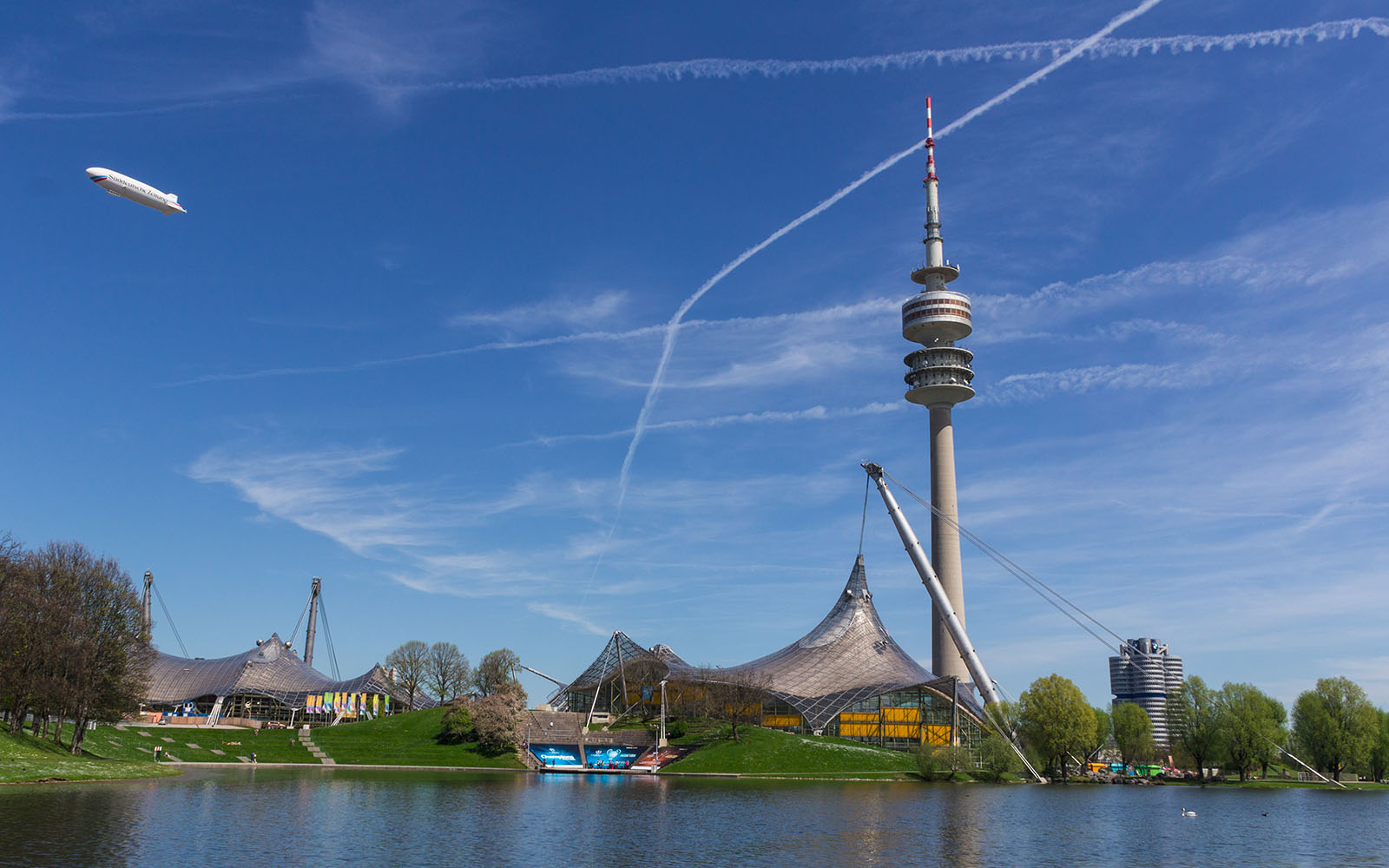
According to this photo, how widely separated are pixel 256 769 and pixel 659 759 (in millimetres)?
37461

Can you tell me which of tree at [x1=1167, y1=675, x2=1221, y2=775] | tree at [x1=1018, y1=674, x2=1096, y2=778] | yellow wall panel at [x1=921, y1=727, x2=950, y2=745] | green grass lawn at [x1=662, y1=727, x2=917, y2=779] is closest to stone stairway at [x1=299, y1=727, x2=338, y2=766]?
green grass lawn at [x1=662, y1=727, x2=917, y2=779]

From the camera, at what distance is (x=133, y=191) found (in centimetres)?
6681

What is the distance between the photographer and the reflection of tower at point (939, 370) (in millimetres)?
140750

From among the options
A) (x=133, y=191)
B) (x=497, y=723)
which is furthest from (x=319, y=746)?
(x=133, y=191)

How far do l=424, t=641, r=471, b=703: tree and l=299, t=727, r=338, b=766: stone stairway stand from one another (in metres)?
36.2

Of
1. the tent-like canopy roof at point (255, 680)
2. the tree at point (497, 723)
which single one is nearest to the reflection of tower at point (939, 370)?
the tree at point (497, 723)

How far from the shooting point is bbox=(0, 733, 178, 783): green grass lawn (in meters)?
54.6

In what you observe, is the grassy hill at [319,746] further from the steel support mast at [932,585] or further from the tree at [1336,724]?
the tree at [1336,724]

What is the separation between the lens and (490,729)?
323ft

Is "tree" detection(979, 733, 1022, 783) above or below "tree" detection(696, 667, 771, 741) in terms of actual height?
below

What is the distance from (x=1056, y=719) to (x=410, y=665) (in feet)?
298

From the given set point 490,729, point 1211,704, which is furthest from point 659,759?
point 1211,704

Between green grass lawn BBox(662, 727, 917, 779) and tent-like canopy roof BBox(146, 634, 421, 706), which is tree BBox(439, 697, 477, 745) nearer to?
green grass lawn BBox(662, 727, 917, 779)

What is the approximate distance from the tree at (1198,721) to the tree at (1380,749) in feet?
45.1
